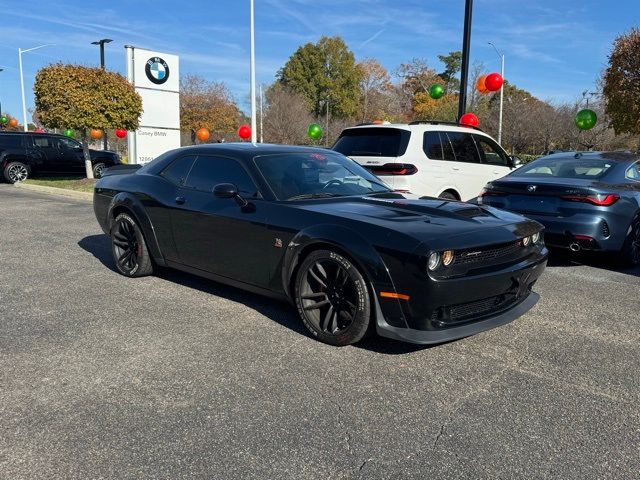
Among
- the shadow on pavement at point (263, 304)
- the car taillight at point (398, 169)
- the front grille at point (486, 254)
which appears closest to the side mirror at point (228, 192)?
the shadow on pavement at point (263, 304)

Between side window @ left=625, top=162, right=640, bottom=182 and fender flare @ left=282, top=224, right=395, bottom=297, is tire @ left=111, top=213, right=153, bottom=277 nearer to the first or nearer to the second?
fender flare @ left=282, top=224, right=395, bottom=297

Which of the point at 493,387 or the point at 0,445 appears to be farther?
the point at 493,387

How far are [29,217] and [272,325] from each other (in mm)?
7972

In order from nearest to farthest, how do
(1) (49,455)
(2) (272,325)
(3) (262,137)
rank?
(1) (49,455)
(2) (272,325)
(3) (262,137)

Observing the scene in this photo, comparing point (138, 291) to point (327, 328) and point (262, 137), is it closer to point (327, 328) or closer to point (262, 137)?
point (327, 328)

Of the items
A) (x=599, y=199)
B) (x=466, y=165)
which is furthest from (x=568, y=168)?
(x=466, y=165)

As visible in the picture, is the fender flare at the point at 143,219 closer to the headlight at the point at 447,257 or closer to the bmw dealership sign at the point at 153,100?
the headlight at the point at 447,257

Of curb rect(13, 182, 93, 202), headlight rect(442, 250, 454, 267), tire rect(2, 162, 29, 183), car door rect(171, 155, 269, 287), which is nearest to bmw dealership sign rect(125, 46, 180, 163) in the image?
tire rect(2, 162, 29, 183)

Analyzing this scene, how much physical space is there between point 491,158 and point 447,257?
20.8 feet

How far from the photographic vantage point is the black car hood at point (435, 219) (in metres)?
3.48

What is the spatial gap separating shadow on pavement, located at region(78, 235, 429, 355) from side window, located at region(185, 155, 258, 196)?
40.3 inches

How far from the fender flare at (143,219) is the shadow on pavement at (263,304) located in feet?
1.27

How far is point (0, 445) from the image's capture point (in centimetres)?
257

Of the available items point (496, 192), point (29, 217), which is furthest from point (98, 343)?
point (29, 217)
